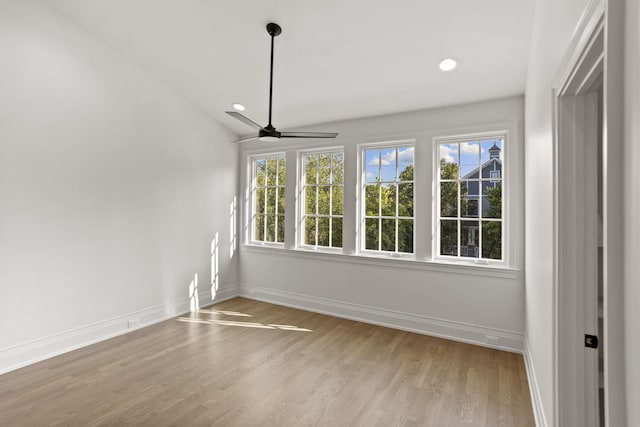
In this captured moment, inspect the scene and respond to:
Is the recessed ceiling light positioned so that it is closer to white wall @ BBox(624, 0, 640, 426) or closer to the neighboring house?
the neighboring house

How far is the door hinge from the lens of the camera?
1.55m

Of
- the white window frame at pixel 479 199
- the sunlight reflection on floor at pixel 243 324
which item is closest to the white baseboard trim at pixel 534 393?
the white window frame at pixel 479 199

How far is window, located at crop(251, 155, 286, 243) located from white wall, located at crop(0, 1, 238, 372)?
97 cm

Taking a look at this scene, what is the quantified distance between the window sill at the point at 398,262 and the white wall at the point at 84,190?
1.27m

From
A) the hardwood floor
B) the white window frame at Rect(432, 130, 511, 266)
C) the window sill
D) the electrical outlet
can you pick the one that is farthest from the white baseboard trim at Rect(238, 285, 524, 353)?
the white window frame at Rect(432, 130, 511, 266)

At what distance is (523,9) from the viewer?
248 cm

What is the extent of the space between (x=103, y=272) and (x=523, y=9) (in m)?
4.73

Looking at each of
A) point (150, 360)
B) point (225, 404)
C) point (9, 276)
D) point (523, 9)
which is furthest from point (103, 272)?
point (523, 9)

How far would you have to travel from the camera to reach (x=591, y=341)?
1.55 m

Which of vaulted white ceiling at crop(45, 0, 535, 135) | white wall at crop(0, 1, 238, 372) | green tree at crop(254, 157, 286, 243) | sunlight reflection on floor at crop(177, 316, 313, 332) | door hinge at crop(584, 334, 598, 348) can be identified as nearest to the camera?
door hinge at crop(584, 334, 598, 348)

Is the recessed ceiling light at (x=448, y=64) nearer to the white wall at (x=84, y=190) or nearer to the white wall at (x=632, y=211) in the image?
the white wall at (x=632, y=211)

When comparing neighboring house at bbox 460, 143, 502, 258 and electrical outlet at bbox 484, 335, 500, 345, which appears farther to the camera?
neighboring house at bbox 460, 143, 502, 258

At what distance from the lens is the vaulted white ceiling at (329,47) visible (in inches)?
106

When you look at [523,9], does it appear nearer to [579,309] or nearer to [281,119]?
[579,309]
